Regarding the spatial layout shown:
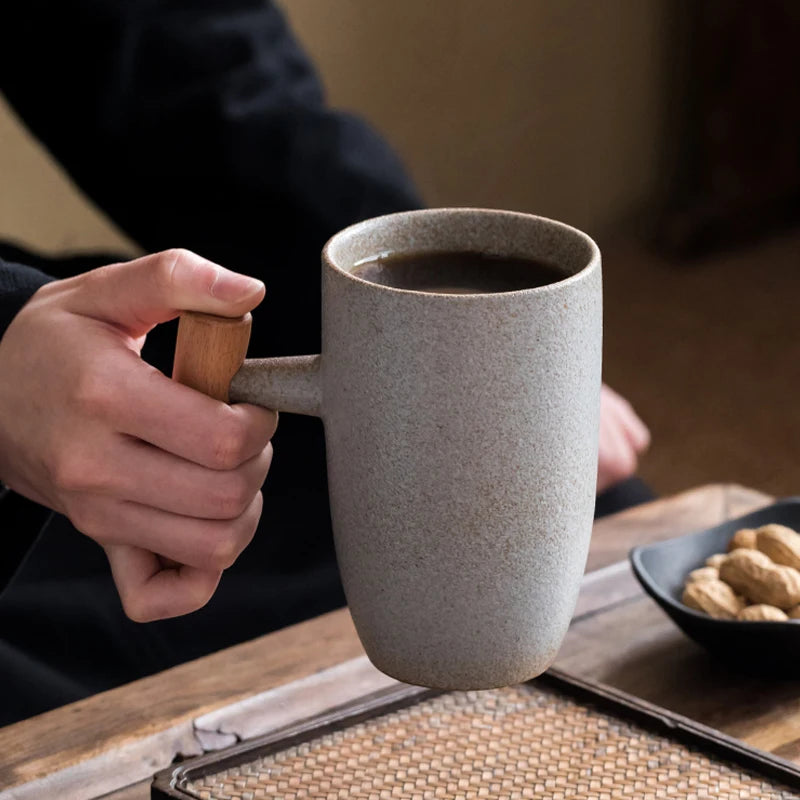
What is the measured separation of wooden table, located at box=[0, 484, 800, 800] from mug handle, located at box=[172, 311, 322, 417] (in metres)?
0.21

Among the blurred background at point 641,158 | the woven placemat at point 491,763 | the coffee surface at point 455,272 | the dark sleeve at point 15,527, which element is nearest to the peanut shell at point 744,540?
the woven placemat at point 491,763

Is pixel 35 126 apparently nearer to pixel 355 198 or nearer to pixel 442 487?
pixel 355 198

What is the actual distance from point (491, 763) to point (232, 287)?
266 mm

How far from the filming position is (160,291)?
58cm

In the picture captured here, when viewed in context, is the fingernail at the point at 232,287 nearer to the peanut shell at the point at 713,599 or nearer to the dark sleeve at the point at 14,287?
the dark sleeve at the point at 14,287

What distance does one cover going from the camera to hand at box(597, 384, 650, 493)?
39.4 inches

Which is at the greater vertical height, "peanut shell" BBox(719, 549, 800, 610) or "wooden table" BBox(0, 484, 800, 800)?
"peanut shell" BBox(719, 549, 800, 610)

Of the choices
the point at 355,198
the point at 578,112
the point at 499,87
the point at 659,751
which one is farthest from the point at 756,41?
the point at 659,751

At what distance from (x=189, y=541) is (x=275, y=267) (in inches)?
22.3

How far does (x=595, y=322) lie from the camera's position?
540mm

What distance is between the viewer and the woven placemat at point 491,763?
0.63 metres

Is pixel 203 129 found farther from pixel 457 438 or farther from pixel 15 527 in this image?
pixel 457 438

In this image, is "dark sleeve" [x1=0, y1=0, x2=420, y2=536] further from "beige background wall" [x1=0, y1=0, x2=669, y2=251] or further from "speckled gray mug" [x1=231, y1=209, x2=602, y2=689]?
"beige background wall" [x1=0, y1=0, x2=669, y2=251]

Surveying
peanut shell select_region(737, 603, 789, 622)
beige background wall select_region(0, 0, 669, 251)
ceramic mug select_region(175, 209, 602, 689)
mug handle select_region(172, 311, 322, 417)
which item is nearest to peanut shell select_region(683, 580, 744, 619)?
peanut shell select_region(737, 603, 789, 622)
